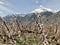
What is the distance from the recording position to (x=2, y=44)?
2747 centimetres

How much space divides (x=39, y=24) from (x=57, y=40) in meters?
27.0

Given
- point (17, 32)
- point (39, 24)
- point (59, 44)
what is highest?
point (39, 24)

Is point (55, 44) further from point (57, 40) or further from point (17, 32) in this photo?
point (17, 32)

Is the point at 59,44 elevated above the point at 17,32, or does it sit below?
below

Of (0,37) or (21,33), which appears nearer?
(0,37)

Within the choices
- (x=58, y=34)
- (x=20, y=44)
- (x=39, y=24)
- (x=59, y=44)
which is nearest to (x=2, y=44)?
(x=20, y=44)

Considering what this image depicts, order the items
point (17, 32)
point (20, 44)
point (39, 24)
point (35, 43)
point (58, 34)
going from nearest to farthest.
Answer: point (39, 24)
point (20, 44)
point (35, 43)
point (17, 32)
point (58, 34)

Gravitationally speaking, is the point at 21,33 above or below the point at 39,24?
below

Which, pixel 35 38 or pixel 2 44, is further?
pixel 35 38

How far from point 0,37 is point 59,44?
35.1 ft

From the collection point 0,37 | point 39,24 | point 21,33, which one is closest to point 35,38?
point 21,33

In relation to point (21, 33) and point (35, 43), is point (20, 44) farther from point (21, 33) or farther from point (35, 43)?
point (21, 33)

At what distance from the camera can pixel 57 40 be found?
34.3m

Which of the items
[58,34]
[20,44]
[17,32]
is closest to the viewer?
[20,44]
